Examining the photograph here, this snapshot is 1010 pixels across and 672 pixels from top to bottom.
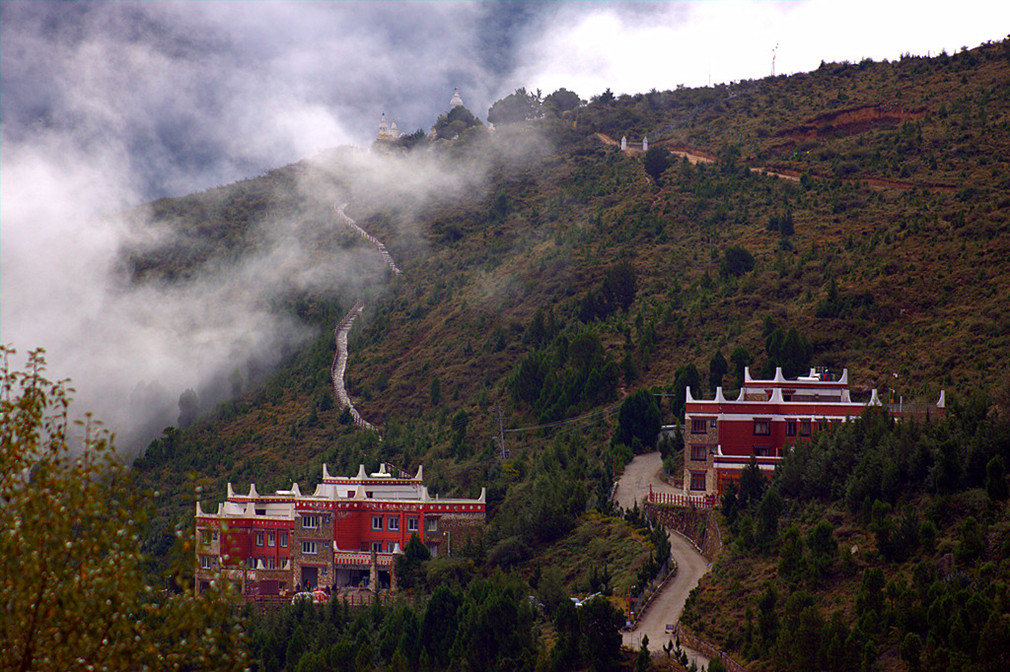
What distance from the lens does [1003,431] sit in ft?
118

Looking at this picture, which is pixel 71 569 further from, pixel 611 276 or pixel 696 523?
pixel 611 276

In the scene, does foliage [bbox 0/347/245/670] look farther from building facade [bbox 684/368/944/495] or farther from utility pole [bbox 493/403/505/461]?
utility pole [bbox 493/403/505/461]

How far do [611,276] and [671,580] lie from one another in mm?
36835

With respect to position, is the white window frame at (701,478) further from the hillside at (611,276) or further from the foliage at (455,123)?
the foliage at (455,123)

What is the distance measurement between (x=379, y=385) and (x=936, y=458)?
165 ft

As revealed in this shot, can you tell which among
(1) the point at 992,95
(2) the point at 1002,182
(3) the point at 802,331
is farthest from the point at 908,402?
(1) the point at 992,95

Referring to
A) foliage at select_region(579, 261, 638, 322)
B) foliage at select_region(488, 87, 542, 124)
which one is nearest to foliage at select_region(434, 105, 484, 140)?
foliage at select_region(488, 87, 542, 124)

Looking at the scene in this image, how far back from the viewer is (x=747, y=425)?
4997 cm

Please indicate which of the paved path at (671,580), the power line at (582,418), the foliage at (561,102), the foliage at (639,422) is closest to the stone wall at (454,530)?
the paved path at (671,580)

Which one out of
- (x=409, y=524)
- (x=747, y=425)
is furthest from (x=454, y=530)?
(x=747, y=425)

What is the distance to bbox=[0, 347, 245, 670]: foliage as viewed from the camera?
16.2 metres

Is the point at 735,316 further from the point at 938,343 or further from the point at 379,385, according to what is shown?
the point at 379,385

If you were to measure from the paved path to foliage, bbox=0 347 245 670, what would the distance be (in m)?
21.1

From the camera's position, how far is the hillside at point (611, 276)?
59.6m
